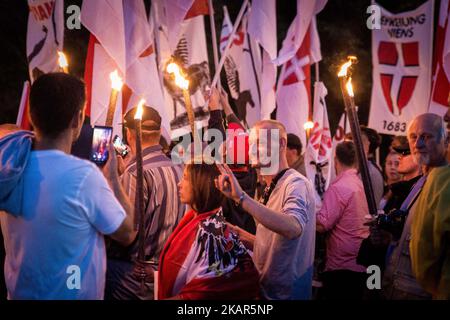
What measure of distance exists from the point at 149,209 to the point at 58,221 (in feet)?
6.53

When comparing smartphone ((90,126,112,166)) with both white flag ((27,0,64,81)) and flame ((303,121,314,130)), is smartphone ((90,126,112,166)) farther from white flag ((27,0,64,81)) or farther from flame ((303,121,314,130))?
flame ((303,121,314,130))

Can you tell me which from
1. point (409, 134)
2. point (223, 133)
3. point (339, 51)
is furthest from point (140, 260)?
point (339, 51)

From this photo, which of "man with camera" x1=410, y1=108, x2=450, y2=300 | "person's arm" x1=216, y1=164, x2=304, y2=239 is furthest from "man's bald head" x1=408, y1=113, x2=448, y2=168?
"person's arm" x1=216, y1=164, x2=304, y2=239

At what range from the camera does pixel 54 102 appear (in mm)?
2836

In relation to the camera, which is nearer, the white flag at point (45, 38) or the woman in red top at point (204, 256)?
the woman in red top at point (204, 256)

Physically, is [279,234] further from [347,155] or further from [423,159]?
[347,155]

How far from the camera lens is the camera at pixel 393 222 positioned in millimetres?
3854

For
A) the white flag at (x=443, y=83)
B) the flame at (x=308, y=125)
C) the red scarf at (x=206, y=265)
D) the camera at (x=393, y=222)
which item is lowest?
the red scarf at (x=206, y=265)

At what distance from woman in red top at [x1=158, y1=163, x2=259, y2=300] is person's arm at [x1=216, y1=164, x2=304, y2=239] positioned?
31cm

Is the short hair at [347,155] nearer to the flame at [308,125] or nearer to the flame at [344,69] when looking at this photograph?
the flame at [344,69]

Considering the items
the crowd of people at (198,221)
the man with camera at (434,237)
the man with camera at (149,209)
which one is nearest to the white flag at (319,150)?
the crowd of people at (198,221)

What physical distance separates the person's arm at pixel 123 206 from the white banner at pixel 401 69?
8201 mm

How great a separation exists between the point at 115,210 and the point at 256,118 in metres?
7.51

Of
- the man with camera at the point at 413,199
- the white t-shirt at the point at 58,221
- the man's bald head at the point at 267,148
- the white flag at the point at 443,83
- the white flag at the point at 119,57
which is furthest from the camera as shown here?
the white flag at the point at 443,83
